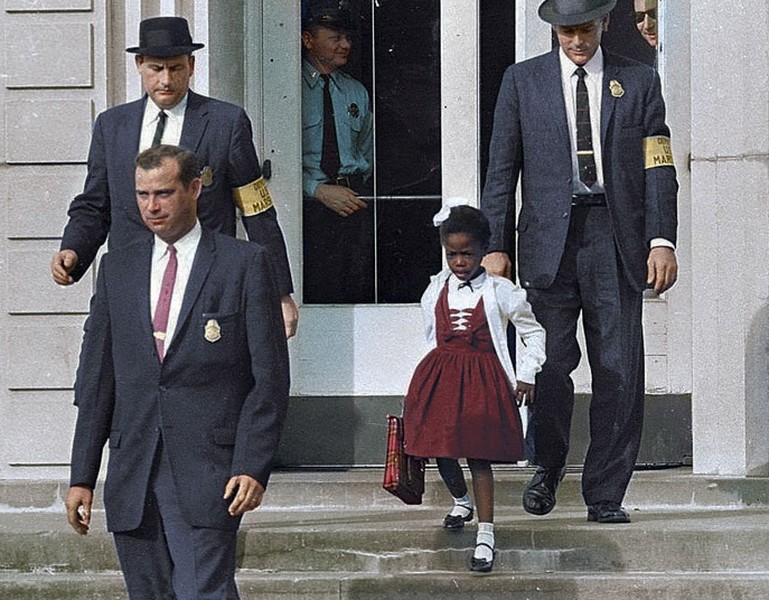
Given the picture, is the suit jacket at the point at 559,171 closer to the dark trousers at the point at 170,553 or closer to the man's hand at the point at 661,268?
the man's hand at the point at 661,268

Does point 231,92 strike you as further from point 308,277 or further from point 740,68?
point 740,68

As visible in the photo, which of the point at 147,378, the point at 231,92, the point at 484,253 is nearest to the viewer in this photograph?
the point at 147,378

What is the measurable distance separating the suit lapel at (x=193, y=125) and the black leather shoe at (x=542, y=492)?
185 centimetres

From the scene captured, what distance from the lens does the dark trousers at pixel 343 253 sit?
9086 millimetres

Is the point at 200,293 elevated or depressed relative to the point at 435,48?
depressed

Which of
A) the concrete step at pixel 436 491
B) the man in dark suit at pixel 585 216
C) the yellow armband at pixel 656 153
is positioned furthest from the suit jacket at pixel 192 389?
the concrete step at pixel 436 491

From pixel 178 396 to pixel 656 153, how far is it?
101 inches

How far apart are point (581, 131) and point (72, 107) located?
2.37 meters

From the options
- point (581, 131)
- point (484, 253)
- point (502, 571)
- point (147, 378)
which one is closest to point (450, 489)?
point (502, 571)

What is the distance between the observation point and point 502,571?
24.3 ft

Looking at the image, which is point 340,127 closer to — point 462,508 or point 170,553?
point 462,508

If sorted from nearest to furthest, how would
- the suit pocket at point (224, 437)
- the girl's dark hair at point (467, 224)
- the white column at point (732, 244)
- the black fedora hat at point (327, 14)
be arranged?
the suit pocket at point (224, 437)
the girl's dark hair at point (467, 224)
the white column at point (732, 244)
the black fedora hat at point (327, 14)

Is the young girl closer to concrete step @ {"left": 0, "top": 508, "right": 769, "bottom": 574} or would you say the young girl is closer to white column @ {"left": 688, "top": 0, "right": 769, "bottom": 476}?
concrete step @ {"left": 0, "top": 508, "right": 769, "bottom": 574}

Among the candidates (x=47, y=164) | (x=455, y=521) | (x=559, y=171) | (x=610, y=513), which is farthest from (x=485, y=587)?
(x=47, y=164)
